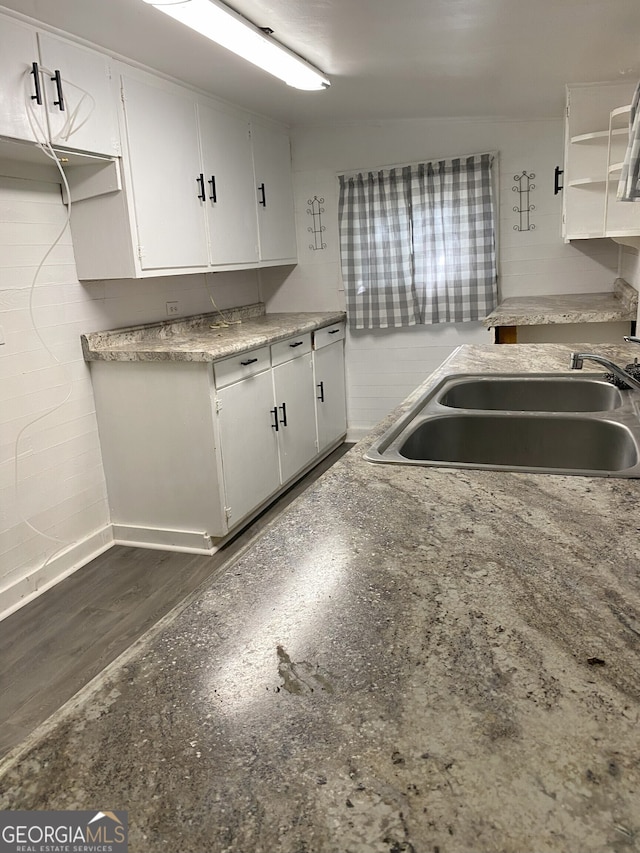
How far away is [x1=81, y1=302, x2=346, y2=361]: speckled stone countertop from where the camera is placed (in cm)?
313

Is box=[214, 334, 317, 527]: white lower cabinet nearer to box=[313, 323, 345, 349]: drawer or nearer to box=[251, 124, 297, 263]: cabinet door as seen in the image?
box=[313, 323, 345, 349]: drawer

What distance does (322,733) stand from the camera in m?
0.62

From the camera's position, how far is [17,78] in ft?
7.95

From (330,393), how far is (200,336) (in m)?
1.26

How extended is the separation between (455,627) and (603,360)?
1.29 meters

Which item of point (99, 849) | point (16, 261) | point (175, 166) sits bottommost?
point (99, 849)

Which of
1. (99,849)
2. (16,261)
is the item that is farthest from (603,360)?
(16,261)

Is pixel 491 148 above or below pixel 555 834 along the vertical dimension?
above

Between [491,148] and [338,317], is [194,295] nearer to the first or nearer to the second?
[338,317]

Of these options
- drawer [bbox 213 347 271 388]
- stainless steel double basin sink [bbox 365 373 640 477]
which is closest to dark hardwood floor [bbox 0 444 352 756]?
drawer [bbox 213 347 271 388]

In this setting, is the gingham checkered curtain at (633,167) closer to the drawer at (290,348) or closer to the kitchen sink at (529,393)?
the kitchen sink at (529,393)

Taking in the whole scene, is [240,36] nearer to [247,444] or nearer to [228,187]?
[228,187]

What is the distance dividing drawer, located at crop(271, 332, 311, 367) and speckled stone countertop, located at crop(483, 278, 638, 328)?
1146 mm

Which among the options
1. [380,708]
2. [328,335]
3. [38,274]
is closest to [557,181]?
[328,335]
